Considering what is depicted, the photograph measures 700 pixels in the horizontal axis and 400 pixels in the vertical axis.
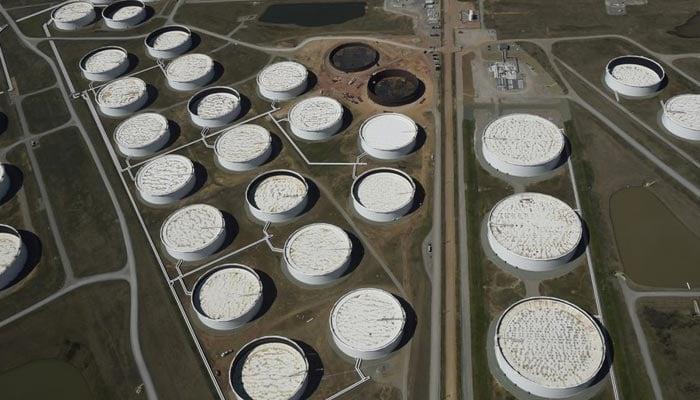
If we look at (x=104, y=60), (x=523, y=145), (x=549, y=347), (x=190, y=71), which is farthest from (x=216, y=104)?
(x=549, y=347)

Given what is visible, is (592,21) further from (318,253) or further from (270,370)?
(270,370)

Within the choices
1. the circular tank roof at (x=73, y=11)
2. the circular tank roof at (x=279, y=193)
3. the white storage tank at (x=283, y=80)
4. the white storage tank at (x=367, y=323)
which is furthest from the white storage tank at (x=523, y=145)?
the circular tank roof at (x=73, y=11)

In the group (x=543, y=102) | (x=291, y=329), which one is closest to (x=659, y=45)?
(x=543, y=102)

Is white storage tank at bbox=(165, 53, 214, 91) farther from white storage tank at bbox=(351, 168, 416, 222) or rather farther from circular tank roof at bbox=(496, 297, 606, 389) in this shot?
circular tank roof at bbox=(496, 297, 606, 389)

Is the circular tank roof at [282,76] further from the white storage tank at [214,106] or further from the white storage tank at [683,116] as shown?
the white storage tank at [683,116]

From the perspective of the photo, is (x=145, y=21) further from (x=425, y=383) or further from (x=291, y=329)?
(x=425, y=383)

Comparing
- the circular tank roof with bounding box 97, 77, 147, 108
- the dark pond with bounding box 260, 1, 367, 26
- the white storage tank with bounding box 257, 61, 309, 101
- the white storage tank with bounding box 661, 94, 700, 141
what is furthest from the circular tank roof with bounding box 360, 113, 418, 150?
the circular tank roof with bounding box 97, 77, 147, 108
